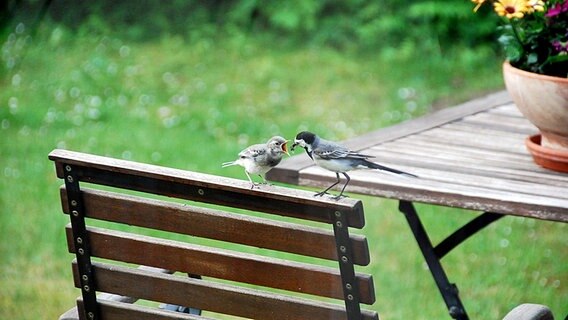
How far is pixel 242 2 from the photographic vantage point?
24.9ft

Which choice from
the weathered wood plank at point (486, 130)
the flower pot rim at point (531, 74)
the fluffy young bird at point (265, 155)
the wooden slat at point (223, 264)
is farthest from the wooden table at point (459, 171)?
the wooden slat at point (223, 264)

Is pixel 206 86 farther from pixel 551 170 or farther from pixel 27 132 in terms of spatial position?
pixel 551 170

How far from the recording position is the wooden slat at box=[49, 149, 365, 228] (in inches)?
78.4

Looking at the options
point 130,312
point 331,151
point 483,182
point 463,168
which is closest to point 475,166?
point 463,168

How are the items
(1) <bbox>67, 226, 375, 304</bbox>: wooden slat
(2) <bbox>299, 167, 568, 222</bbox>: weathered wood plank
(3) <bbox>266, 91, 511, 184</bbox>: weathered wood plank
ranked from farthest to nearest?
(3) <bbox>266, 91, 511, 184</bbox>: weathered wood plank
(2) <bbox>299, 167, 568, 222</bbox>: weathered wood plank
(1) <bbox>67, 226, 375, 304</bbox>: wooden slat

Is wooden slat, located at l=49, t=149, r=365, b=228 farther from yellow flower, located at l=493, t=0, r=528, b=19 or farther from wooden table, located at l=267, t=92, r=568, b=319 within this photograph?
yellow flower, located at l=493, t=0, r=528, b=19

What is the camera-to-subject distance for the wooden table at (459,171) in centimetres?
258

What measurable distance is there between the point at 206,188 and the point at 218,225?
0.09m

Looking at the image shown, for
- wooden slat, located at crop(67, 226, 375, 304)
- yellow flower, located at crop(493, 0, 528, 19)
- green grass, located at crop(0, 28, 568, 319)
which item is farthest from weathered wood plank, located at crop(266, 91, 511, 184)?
green grass, located at crop(0, 28, 568, 319)

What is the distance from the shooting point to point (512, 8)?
2.78 meters

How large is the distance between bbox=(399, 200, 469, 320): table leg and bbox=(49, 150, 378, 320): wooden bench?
0.99 m

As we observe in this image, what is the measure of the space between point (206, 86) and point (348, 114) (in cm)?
101

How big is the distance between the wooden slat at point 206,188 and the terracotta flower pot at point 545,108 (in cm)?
97

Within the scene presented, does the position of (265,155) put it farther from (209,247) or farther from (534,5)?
(534,5)
